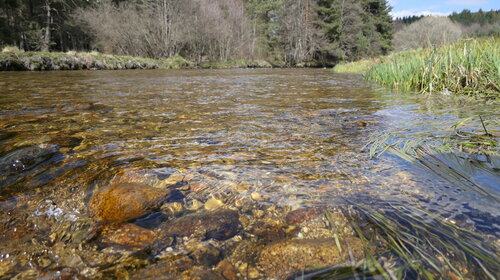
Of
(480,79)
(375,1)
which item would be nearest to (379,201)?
(480,79)

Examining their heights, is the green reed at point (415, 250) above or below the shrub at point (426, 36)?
below

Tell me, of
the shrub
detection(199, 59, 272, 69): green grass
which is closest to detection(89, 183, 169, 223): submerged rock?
the shrub

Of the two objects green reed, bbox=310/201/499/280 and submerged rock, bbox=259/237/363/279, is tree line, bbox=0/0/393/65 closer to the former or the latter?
submerged rock, bbox=259/237/363/279

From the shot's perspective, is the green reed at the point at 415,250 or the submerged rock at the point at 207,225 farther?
the submerged rock at the point at 207,225

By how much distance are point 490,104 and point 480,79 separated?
36.3 inches

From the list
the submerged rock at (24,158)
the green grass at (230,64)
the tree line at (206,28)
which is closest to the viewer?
the submerged rock at (24,158)

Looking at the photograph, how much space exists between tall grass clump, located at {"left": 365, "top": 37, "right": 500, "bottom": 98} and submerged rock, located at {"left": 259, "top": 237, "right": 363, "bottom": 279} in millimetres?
3924

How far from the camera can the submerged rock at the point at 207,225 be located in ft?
3.55

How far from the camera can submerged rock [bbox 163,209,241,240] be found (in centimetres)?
108

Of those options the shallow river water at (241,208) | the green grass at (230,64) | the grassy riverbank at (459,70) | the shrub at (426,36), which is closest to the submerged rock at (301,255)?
the shallow river water at (241,208)

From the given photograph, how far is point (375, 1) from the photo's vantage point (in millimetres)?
36250

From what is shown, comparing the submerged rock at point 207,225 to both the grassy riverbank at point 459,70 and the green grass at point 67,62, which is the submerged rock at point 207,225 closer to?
the grassy riverbank at point 459,70

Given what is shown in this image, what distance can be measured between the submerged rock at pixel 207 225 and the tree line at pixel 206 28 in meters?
25.7

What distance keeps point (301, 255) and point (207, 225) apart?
0.39 metres
